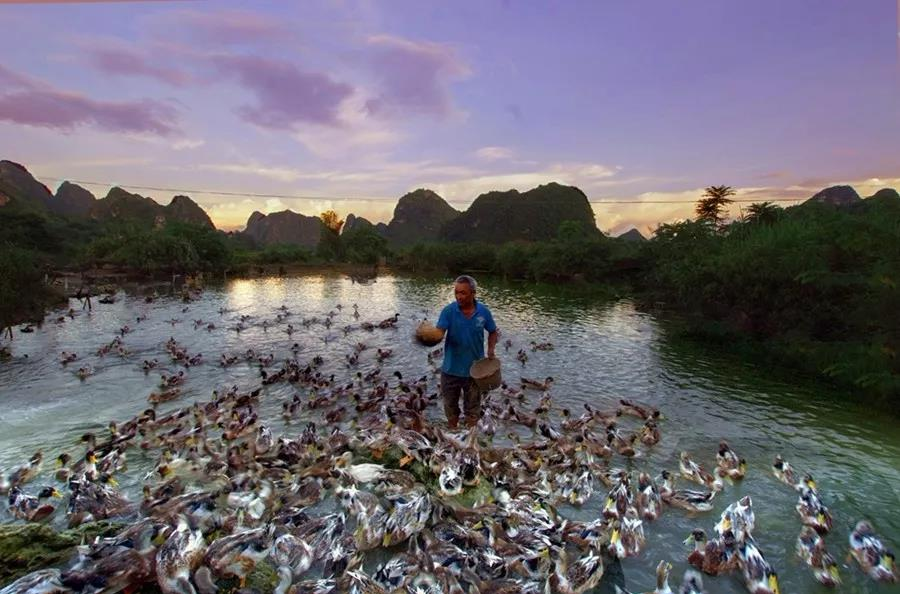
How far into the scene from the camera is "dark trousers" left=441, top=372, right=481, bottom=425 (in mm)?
11000

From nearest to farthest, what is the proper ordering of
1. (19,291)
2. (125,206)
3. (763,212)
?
1. (19,291)
2. (763,212)
3. (125,206)

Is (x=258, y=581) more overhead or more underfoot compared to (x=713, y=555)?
more overhead

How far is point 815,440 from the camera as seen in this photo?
41.1 ft

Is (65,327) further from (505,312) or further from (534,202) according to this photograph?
(534,202)

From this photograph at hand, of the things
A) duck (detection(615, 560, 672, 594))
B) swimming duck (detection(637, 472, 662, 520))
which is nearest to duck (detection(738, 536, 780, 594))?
duck (detection(615, 560, 672, 594))

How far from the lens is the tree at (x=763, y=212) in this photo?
1445 inches

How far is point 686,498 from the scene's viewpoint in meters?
8.88

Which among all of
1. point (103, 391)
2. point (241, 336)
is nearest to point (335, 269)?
point (241, 336)

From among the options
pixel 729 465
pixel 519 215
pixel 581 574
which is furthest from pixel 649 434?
pixel 519 215

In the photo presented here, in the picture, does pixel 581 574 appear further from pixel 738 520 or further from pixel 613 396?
pixel 613 396

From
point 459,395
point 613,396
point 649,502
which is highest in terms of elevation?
point 459,395

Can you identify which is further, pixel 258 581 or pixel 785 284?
pixel 785 284

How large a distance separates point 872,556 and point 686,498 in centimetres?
249

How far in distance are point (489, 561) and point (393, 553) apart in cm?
145
